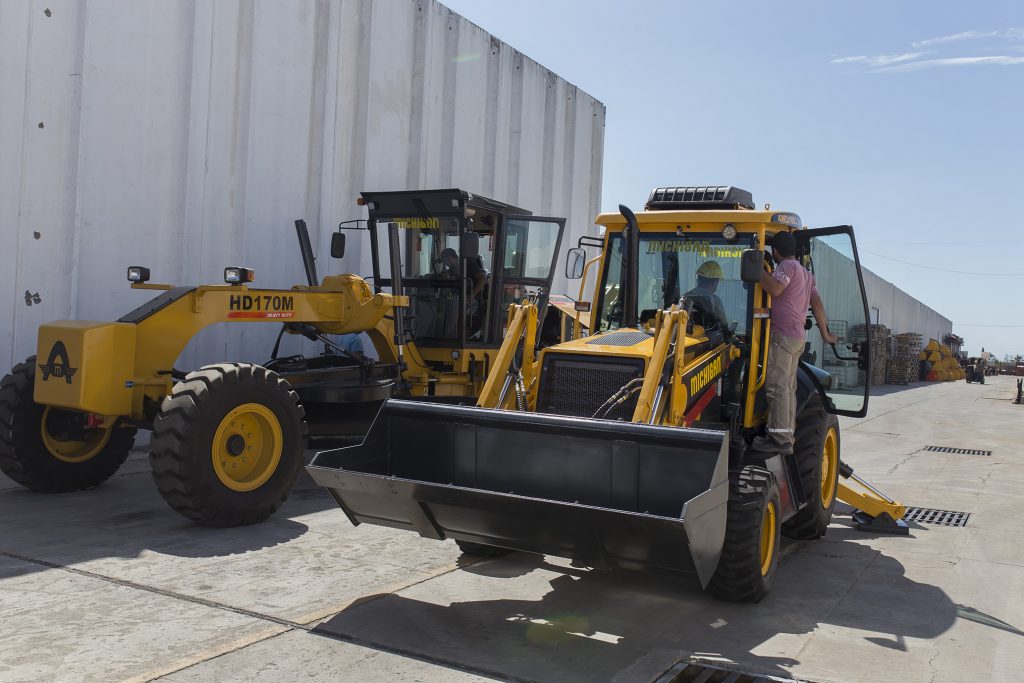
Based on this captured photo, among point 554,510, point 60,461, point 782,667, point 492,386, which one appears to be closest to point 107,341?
point 60,461

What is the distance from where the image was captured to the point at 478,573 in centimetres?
538

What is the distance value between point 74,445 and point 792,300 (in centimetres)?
548

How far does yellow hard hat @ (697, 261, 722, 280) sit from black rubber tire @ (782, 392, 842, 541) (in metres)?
1.27

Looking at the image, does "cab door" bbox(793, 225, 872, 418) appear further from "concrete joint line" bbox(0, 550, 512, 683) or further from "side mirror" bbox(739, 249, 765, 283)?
"concrete joint line" bbox(0, 550, 512, 683)

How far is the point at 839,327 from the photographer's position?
6.51m

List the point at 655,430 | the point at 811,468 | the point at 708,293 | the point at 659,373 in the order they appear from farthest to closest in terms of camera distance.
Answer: the point at 811,468
the point at 708,293
the point at 659,373
the point at 655,430

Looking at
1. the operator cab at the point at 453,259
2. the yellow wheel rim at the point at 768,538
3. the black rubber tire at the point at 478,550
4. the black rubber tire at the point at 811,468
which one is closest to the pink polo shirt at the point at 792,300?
the black rubber tire at the point at 811,468

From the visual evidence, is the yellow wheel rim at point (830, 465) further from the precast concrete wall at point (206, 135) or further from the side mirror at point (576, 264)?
the precast concrete wall at point (206, 135)

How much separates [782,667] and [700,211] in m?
3.00

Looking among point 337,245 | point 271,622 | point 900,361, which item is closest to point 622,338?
point 271,622

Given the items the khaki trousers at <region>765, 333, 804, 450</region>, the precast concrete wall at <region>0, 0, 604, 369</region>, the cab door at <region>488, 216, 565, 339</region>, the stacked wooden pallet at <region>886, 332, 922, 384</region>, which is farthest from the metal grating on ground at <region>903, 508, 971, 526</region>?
the stacked wooden pallet at <region>886, 332, 922, 384</region>

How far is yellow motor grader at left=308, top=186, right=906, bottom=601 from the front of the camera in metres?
4.20

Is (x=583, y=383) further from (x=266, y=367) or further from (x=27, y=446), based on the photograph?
(x=27, y=446)

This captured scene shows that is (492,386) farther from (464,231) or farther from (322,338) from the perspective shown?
(464,231)
